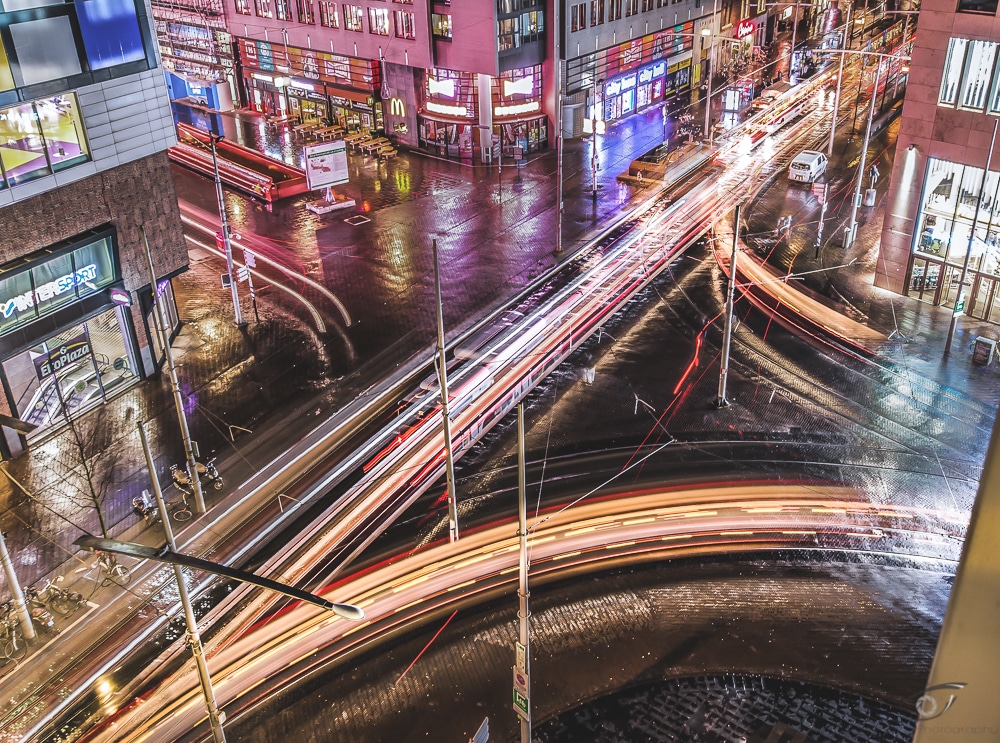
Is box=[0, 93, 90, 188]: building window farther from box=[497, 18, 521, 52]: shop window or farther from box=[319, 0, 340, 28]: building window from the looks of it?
box=[319, 0, 340, 28]: building window

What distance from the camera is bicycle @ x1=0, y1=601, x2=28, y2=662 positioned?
23062mm

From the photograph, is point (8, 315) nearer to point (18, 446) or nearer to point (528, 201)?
point (18, 446)

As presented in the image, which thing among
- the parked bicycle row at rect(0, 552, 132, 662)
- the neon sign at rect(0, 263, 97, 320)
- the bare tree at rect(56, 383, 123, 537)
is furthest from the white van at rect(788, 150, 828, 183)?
the parked bicycle row at rect(0, 552, 132, 662)


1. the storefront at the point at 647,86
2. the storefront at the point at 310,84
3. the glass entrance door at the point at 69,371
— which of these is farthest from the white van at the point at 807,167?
the glass entrance door at the point at 69,371

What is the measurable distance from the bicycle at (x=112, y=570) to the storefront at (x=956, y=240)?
1294 inches

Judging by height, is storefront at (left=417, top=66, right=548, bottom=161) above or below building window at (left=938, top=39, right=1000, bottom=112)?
below

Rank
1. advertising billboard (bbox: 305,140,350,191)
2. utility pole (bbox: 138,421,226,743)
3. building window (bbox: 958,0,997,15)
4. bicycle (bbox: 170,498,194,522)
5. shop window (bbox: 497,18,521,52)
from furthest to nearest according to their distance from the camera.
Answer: shop window (bbox: 497,18,521,52)
advertising billboard (bbox: 305,140,350,191)
building window (bbox: 958,0,997,15)
bicycle (bbox: 170,498,194,522)
utility pole (bbox: 138,421,226,743)

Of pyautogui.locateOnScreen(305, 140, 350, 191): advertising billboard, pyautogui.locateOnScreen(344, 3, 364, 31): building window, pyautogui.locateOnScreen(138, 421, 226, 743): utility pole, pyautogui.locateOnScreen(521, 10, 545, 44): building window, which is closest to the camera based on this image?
pyautogui.locateOnScreen(138, 421, 226, 743): utility pole

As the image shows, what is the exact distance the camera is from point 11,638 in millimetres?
23312

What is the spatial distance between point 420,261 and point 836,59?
187 ft

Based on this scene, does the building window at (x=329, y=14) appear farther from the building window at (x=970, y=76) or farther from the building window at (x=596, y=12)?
the building window at (x=970, y=76)

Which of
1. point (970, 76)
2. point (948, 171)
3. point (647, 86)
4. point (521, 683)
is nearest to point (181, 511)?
point (521, 683)

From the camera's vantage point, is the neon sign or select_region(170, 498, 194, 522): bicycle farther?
the neon sign

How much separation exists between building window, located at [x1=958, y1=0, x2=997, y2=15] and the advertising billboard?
3152 cm
